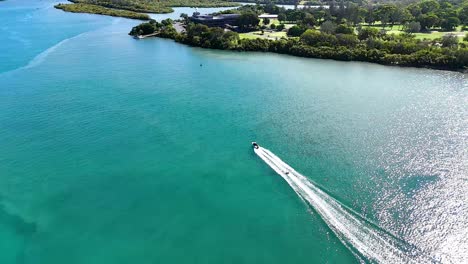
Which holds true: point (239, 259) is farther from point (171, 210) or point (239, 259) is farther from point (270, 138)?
point (270, 138)

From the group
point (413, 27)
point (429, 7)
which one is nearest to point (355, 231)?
point (413, 27)

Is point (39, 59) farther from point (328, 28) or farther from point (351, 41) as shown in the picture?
point (351, 41)

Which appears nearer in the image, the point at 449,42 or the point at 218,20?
the point at 449,42

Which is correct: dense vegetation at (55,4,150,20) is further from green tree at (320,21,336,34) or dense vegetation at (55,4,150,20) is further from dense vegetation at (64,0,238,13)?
green tree at (320,21,336,34)

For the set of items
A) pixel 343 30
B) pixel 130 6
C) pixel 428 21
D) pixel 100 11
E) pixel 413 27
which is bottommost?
pixel 343 30

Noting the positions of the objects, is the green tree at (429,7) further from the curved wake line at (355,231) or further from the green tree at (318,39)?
the curved wake line at (355,231)

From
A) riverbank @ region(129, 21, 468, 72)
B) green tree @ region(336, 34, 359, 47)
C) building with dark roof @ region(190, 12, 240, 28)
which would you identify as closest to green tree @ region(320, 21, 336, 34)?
riverbank @ region(129, 21, 468, 72)

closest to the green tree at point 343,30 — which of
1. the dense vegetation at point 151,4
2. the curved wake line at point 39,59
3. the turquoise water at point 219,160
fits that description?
the turquoise water at point 219,160
